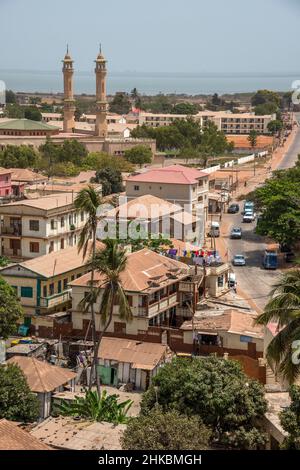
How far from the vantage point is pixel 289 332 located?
11219 millimetres

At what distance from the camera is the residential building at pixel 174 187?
106 ft

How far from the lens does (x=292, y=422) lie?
37.1 feet

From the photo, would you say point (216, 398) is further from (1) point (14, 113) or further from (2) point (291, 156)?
(1) point (14, 113)

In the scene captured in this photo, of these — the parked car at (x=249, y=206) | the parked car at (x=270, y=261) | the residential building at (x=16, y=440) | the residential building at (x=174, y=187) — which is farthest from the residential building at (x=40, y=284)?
the parked car at (x=249, y=206)

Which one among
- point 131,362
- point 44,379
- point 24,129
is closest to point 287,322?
point 44,379

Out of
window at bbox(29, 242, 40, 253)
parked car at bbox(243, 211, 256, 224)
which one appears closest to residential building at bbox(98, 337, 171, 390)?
window at bbox(29, 242, 40, 253)

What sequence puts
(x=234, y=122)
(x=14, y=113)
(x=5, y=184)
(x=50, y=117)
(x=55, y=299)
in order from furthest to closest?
(x=234, y=122) → (x=50, y=117) → (x=14, y=113) → (x=5, y=184) → (x=55, y=299)

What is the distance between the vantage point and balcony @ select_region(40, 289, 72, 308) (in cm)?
1991

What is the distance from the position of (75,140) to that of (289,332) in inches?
1766

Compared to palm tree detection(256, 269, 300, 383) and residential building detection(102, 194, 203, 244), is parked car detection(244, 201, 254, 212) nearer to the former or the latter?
residential building detection(102, 194, 203, 244)

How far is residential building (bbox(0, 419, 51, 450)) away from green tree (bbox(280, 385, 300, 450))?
2959mm

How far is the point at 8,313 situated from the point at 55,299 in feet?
7.59

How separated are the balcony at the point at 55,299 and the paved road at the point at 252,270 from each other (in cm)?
473
